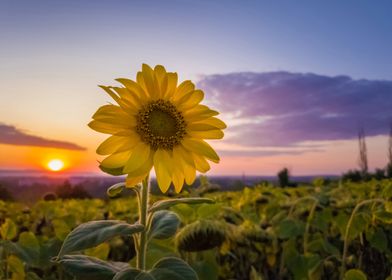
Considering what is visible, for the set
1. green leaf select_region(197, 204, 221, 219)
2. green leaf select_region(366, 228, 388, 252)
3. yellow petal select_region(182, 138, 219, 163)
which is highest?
yellow petal select_region(182, 138, 219, 163)

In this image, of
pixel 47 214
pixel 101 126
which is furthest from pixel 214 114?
pixel 47 214

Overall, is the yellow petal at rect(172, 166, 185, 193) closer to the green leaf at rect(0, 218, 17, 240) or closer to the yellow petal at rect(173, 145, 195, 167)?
the yellow petal at rect(173, 145, 195, 167)

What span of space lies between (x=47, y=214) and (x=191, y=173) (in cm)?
234

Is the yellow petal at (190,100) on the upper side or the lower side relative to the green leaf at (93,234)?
upper

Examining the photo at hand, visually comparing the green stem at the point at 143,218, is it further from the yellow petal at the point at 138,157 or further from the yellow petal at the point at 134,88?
the yellow petal at the point at 134,88

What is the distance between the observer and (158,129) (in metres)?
1.58

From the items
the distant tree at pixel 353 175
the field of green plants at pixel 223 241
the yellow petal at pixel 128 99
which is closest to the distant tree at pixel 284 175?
the distant tree at pixel 353 175

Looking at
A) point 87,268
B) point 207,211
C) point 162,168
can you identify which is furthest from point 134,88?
point 207,211

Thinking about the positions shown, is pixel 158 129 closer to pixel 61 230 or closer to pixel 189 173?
pixel 189 173

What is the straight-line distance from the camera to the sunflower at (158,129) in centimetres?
146

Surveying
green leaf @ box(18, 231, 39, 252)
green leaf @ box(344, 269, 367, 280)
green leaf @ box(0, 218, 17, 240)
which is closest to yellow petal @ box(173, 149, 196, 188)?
green leaf @ box(344, 269, 367, 280)

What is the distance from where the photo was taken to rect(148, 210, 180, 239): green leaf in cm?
149

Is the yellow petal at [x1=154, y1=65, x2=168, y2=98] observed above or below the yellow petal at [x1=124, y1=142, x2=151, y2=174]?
above

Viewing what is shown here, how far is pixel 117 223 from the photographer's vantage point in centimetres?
136
